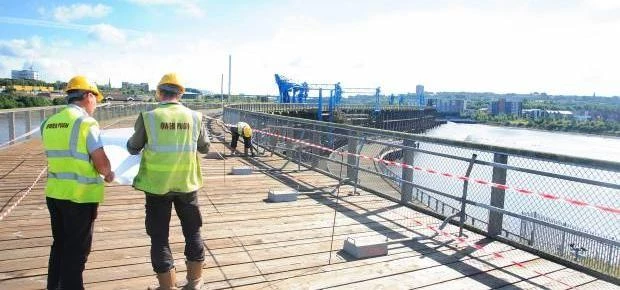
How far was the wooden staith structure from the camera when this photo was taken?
447 cm

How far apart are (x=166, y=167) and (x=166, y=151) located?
5.1 inches

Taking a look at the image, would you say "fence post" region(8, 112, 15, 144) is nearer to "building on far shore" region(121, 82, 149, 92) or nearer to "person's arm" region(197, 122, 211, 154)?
"person's arm" region(197, 122, 211, 154)

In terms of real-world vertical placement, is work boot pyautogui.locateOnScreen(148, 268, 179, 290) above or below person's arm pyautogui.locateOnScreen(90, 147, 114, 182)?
below

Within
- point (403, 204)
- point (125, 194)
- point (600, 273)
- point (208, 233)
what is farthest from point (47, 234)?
point (600, 273)

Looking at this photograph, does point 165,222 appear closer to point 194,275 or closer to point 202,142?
point 194,275

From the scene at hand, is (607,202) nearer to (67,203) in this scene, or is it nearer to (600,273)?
(600,273)

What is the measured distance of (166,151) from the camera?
12.0 ft

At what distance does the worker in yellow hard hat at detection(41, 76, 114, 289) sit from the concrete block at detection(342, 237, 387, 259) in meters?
2.83

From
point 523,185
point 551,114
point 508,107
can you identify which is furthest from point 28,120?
point 508,107

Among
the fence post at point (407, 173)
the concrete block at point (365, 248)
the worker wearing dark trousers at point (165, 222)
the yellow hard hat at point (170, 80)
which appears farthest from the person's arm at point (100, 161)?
the fence post at point (407, 173)

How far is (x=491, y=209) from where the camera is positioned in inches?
230

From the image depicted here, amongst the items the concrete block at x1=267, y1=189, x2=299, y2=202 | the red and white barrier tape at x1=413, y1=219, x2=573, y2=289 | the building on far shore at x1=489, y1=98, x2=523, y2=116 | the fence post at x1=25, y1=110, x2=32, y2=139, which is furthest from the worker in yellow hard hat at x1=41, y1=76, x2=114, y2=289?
the building on far shore at x1=489, y1=98, x2=523, y2=116

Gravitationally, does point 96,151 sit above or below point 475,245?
above

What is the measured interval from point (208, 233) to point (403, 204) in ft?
11.5
